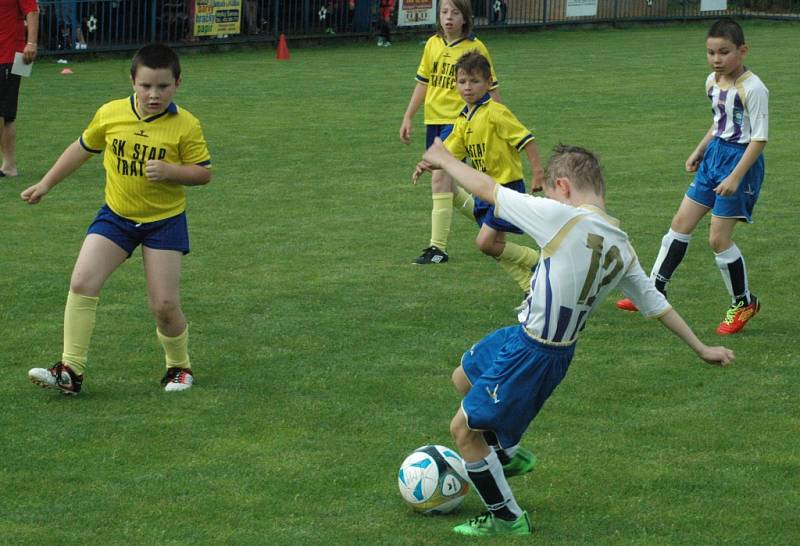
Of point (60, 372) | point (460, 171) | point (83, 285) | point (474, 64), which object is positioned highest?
point (474, 64)

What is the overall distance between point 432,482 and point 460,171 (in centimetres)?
140

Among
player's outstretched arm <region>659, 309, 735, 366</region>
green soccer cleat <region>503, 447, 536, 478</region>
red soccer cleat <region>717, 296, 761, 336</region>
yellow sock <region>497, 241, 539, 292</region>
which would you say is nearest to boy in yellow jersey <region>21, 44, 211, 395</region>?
green soccer cleat <region>503, 447, 536, 478</region>

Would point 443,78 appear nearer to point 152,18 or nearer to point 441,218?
point 441,218

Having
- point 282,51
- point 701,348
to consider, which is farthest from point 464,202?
point 282,51

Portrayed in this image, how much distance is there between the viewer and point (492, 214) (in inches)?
371

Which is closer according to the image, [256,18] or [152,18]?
[152,18]

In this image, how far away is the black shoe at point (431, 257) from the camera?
11.0m

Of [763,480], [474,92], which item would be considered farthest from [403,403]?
[474,92]

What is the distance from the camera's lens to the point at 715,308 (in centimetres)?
961

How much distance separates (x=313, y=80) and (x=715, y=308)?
15578mm

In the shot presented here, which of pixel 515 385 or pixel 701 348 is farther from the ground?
pixel 701 348

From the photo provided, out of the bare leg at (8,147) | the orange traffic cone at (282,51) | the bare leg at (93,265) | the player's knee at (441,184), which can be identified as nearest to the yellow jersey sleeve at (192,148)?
the bare leg at (93,265)

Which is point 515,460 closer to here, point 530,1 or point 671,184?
point 671,184

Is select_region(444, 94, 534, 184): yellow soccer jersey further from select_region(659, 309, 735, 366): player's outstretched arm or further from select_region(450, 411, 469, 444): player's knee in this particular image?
select_region(450, 411, 469, 444): player's knee
